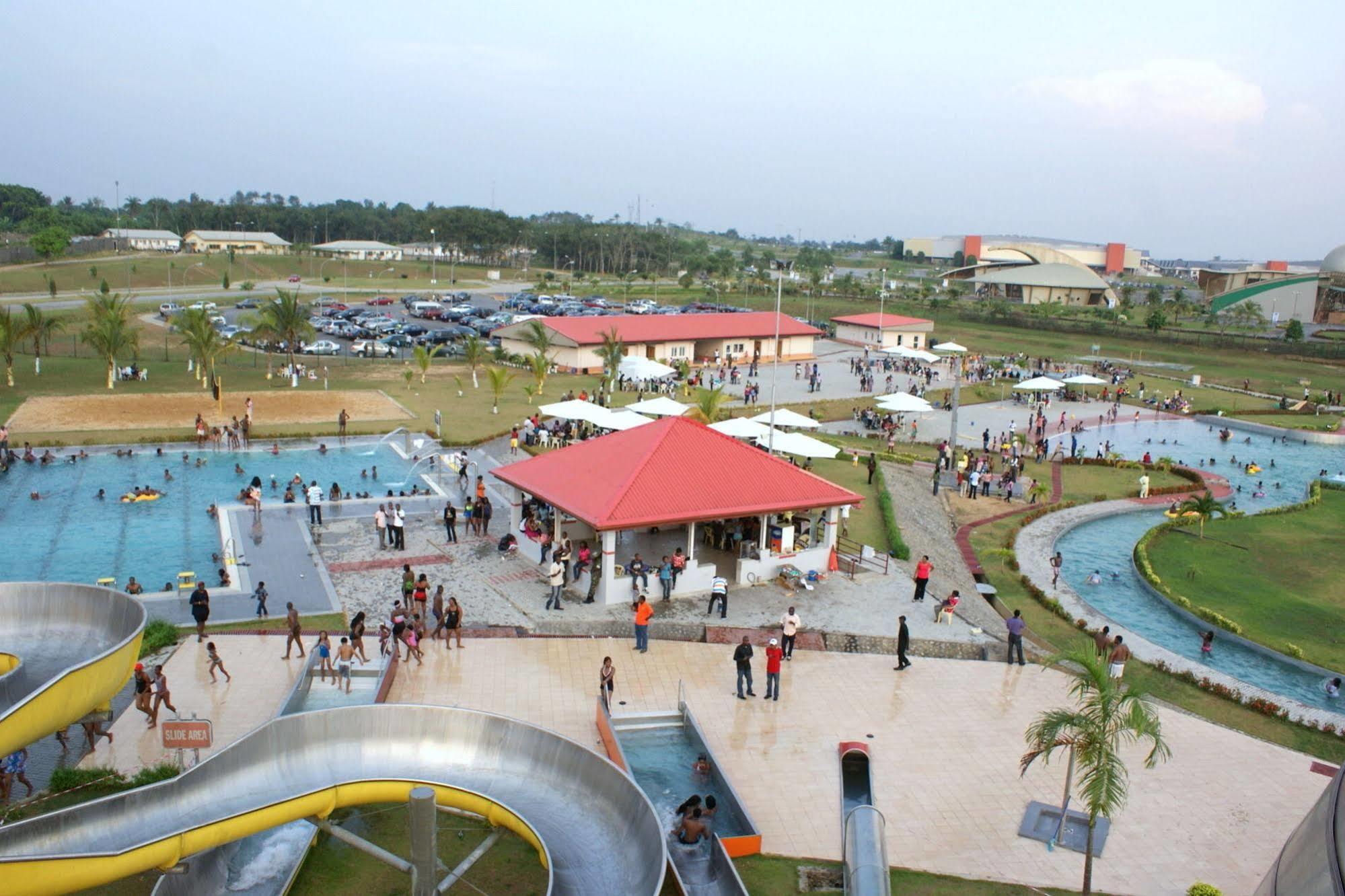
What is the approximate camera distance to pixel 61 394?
129 feet

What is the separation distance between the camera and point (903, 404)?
1515 inches

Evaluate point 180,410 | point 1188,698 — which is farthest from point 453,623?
point 180,410

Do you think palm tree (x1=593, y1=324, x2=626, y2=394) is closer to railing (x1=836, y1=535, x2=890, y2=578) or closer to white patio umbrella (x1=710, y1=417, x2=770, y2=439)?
white patio umbrella (x1=710, y1=417, x2=770, y2=439)

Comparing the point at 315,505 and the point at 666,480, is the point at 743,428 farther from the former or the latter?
the point at 315,505

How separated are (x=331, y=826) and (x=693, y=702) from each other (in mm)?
6199

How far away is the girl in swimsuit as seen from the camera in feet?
50.3

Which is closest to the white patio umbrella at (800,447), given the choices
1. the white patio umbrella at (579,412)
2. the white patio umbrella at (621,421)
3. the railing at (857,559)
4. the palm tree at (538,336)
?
the railing at (857,559)

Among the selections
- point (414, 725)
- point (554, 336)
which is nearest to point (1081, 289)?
point (554, 336)

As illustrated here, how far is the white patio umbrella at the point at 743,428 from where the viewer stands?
2973cm

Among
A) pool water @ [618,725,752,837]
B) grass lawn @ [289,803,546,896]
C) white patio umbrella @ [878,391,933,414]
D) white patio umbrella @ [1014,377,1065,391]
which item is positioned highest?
white patio umbrella @ [1014,377,1065,391]

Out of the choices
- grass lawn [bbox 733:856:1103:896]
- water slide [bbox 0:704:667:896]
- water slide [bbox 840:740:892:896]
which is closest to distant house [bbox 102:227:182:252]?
water slide [bbox 0:704:667:896]

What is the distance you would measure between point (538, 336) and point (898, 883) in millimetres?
39515

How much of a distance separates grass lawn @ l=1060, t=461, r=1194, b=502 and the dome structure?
7907 cm

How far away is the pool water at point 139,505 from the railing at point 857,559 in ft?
43.9
